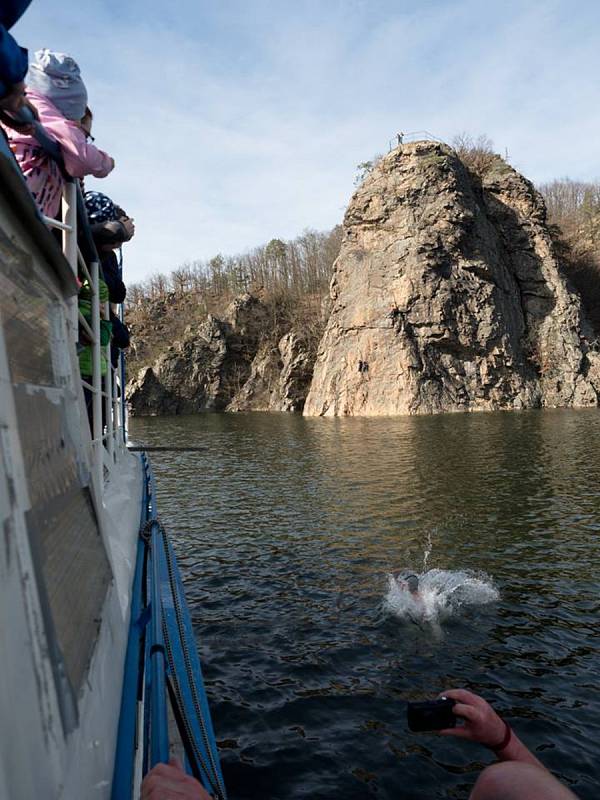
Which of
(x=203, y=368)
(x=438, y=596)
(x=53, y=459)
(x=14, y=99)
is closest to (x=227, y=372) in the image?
(x=203, y=368)

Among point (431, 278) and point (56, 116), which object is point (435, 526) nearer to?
point (56, 116)

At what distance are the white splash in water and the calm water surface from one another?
0.12 meters

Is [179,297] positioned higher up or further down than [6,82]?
higher up

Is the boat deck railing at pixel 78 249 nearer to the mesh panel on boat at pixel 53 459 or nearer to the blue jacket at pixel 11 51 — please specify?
the blue jacket at pixel 11 51

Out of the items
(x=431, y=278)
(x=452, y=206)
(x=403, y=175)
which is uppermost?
(x=403, y=175)

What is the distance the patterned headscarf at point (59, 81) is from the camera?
277 centimetres

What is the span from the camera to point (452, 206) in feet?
152

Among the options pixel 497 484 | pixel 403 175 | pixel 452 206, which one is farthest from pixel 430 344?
pixel 497 484

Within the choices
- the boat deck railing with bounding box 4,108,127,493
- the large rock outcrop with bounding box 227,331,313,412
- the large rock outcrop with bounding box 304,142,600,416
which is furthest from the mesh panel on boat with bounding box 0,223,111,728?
the large rock outcrop with bounding box 227,331,313,412

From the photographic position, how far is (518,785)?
1.51 metres

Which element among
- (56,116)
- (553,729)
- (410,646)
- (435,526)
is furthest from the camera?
(435,526)

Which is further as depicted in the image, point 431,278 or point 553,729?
point 431,278

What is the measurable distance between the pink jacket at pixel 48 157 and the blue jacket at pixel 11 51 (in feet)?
3.33

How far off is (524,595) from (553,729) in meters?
2.69
